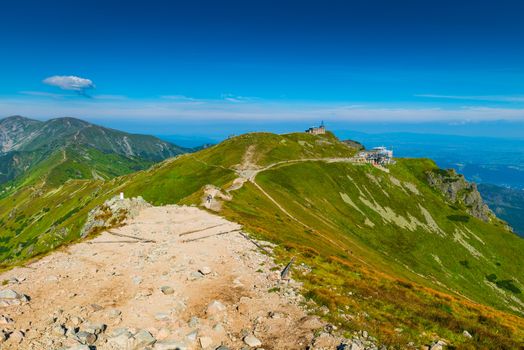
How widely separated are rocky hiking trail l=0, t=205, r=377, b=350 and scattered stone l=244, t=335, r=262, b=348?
0.06 meters

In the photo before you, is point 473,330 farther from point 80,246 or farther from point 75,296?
point 80,246

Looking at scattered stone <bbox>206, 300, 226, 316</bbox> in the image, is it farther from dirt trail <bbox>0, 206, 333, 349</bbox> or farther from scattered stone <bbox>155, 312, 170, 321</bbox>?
Result: scattered stone <bbox>155, 312, 170, 321</bbox>

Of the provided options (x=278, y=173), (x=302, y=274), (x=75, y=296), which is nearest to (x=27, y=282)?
(x=75, y=296)

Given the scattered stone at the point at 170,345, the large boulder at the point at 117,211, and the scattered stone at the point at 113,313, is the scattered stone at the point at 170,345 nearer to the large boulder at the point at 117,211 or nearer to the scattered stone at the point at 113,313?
the scattered stone at the point at 113,313

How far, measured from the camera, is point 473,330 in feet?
73.9

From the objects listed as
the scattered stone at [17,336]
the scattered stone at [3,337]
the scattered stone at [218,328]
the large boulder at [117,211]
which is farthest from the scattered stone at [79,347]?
the large boulder at [117,211]

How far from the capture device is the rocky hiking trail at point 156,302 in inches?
713

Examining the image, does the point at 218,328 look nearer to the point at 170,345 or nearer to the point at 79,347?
the point at 170,345

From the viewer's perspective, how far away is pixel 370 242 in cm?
12194

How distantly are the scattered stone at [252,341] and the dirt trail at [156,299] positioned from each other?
0.24 metres

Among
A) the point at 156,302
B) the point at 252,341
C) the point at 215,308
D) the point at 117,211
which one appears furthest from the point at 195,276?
the point at 117,211

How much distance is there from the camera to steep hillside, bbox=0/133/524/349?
77.0ft

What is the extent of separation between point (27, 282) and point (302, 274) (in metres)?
21.4

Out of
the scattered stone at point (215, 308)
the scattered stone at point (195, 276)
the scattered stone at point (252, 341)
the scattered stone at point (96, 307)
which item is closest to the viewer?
the scattered stone at point (252, 341)
